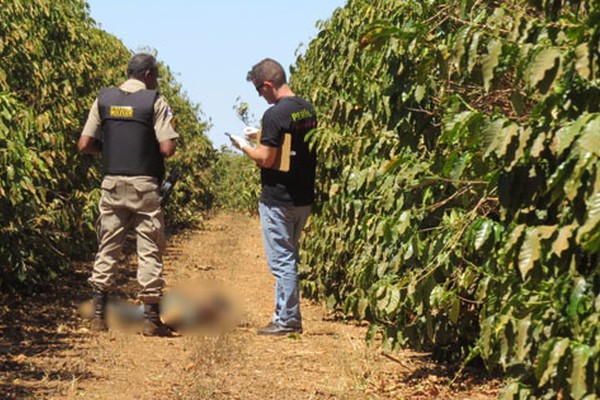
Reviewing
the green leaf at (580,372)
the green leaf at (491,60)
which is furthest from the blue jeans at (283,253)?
the green leaf at (580,372)

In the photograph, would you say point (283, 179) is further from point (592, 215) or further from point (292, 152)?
point (592, 215)

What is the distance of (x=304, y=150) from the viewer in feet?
21.8

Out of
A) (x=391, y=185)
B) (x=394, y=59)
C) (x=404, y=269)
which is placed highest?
(x=394, y=59)

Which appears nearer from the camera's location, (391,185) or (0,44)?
(391,185)

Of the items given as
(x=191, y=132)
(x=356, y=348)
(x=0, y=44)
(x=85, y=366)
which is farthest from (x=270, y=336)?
(x=191, y=132)

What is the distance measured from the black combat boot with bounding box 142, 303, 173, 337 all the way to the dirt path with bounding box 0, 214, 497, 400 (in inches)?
3.2

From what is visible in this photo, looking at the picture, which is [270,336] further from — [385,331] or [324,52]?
[324,52]

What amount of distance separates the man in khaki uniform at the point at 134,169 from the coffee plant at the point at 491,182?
44.6 inches

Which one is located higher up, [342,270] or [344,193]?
[344,193]

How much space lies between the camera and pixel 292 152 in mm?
6566

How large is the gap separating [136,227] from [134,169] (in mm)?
436

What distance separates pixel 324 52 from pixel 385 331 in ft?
12.8

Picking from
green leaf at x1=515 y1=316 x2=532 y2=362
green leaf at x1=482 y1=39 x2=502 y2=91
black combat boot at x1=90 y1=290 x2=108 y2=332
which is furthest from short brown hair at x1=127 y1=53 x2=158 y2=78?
green leaf at x1=515 y1=316 x2=532 y2=362

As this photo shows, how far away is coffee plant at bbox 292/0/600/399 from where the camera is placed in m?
2.71
